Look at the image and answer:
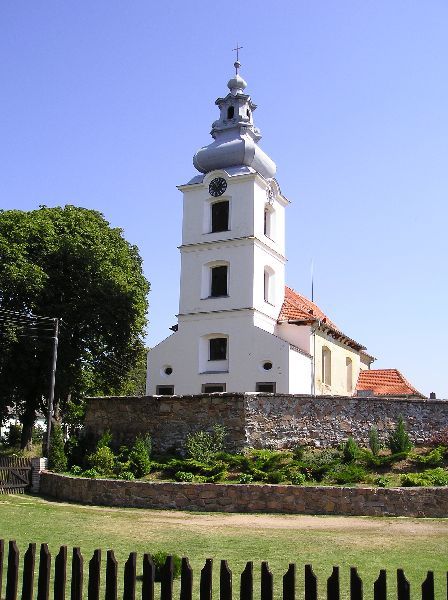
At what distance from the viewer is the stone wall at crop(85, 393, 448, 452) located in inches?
1032

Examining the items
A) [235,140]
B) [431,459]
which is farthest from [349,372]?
[431,459]

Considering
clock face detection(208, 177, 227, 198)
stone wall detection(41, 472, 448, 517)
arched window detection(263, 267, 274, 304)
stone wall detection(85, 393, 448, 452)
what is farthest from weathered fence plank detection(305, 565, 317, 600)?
clock face detection(208, 177, 227, 198)

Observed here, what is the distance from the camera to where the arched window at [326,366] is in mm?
38416

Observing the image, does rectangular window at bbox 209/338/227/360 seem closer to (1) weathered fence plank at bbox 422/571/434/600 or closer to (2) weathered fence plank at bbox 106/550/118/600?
(2) weathered fence plank at bbox 106/550/118/600

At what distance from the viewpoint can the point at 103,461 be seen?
26031 mm

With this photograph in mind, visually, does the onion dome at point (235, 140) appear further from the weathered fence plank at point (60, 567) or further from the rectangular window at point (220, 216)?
the weathered fence plank at point (60, 567)

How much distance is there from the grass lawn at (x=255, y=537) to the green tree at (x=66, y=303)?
14.3 meters

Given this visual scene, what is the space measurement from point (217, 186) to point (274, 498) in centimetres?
1934

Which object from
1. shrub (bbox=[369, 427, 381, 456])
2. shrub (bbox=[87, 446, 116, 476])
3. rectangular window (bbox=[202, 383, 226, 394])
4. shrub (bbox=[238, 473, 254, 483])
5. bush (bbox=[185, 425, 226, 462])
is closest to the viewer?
shrub (bbox=[238, 473, 254, 483])

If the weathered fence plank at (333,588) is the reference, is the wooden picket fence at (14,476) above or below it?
below

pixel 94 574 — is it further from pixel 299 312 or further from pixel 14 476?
pixel 299 312

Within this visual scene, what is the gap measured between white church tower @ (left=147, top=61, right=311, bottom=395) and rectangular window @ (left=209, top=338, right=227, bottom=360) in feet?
0.16

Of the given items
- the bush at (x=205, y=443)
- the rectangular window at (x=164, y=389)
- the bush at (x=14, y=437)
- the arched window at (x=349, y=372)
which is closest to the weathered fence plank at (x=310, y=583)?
the bush at (x=205, y=443)

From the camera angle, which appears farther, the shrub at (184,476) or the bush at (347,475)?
the shrub at (184,476)
